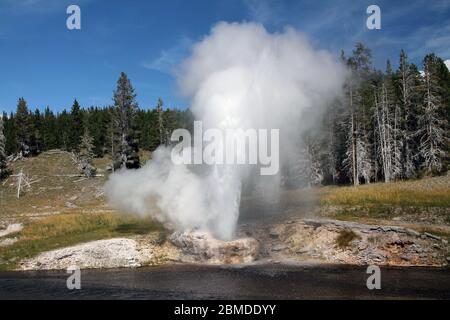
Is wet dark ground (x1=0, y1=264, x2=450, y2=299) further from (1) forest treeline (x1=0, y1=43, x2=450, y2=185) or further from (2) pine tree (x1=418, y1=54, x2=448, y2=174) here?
(2) pine tree (x1=418, y1=54, x2=448, y2=174)

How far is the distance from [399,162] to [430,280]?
49.4 metres

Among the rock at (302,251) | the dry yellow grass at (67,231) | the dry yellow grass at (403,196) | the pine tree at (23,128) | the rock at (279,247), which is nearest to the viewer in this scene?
the rock at (302,251)

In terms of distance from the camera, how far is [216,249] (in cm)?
3153

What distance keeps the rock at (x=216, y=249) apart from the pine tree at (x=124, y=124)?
2016 inches

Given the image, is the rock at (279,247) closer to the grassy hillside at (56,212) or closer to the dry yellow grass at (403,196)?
the grassy hillside at (56,212)

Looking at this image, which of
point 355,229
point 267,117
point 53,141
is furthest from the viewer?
point 53,141

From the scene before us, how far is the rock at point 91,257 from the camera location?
3253 centimetres

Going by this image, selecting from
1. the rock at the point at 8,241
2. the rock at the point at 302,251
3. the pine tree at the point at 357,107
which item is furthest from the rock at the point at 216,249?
the pine tree at the point at 357,107

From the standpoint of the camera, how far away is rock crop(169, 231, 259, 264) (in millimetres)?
31375

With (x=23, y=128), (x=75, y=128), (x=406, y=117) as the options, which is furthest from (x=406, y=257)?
(x=75, y=128)

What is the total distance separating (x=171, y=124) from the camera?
376ft

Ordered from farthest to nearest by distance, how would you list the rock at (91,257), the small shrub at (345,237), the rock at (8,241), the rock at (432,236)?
the rock at (8,241) < the rock at (91,257) < the small shrub at (345,237) < the rock at (432,236)
